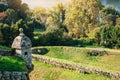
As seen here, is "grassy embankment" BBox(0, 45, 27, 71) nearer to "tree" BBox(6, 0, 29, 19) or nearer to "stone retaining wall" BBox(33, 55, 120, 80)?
"stone retaining wall" BBox(33, 55, 120, 80)

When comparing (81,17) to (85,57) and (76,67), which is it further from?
(76,67)

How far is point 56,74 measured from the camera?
3538 cm

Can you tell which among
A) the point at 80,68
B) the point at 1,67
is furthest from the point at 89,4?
the point at 1,67

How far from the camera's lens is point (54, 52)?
44.7 metres

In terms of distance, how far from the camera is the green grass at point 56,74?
33447 mm

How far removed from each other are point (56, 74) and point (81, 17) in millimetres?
26525

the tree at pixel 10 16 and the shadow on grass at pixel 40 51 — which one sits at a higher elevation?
the tree at pixel 10 16

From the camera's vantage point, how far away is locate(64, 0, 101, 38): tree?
198 ft

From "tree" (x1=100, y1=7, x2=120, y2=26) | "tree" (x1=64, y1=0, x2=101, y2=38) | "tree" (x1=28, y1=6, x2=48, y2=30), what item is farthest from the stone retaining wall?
"tree" (x1=28, y1=6, x2=48, y2=30)

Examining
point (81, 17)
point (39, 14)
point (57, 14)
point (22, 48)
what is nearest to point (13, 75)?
point (22, 48)

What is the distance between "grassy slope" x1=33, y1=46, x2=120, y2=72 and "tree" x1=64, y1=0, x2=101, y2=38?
52.0ft

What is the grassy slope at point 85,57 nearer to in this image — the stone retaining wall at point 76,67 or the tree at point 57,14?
the stone retaining wall at point 76,67

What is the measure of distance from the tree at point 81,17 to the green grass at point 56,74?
24.2 meters

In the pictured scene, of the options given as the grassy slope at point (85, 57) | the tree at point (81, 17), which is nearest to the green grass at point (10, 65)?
the grassy slope at point (85, 57)
